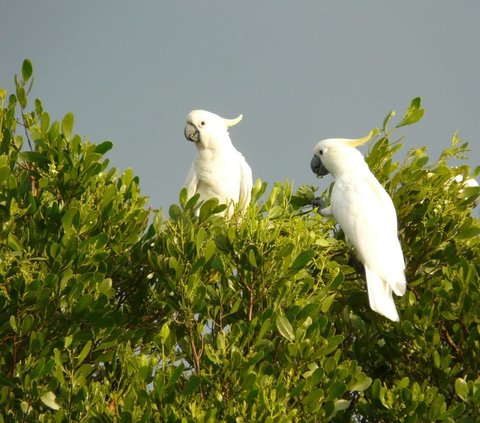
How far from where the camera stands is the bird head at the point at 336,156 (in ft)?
18.5

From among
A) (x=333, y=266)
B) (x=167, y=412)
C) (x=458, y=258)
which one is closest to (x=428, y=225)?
(x=458, y=258)

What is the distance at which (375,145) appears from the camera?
5648mm

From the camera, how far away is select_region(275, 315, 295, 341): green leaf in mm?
4219

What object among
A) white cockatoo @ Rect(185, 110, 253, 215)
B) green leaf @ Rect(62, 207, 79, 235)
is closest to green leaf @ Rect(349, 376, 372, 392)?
green leaf @ Rect(62, 207, 79, 235)

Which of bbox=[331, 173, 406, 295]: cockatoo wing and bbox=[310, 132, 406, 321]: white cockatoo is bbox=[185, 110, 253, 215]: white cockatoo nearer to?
bbox=[310, 132, 406, 321]: white cockatoo

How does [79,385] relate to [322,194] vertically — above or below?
below

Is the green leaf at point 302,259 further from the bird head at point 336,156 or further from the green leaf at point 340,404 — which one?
the bird head at point 336,156

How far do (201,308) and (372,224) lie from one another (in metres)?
1.16

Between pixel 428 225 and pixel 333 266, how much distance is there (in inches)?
23.5

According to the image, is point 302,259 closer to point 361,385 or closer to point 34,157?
point 361,385

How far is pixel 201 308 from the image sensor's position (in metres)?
4.35

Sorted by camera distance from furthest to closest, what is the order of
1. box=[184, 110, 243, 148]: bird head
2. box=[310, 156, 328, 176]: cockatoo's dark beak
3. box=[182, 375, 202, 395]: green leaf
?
box=[184, 110, 243, 148]: bird head, box=[310, 156, 328, 176]: cockatoo's dark beak, box=[182, 375, 202, 395]: green leaf

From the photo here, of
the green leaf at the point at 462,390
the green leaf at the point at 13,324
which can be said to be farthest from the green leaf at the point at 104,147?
the green leaf at the point at 462,390

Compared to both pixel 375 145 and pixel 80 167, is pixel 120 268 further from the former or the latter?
pixel 375 145
